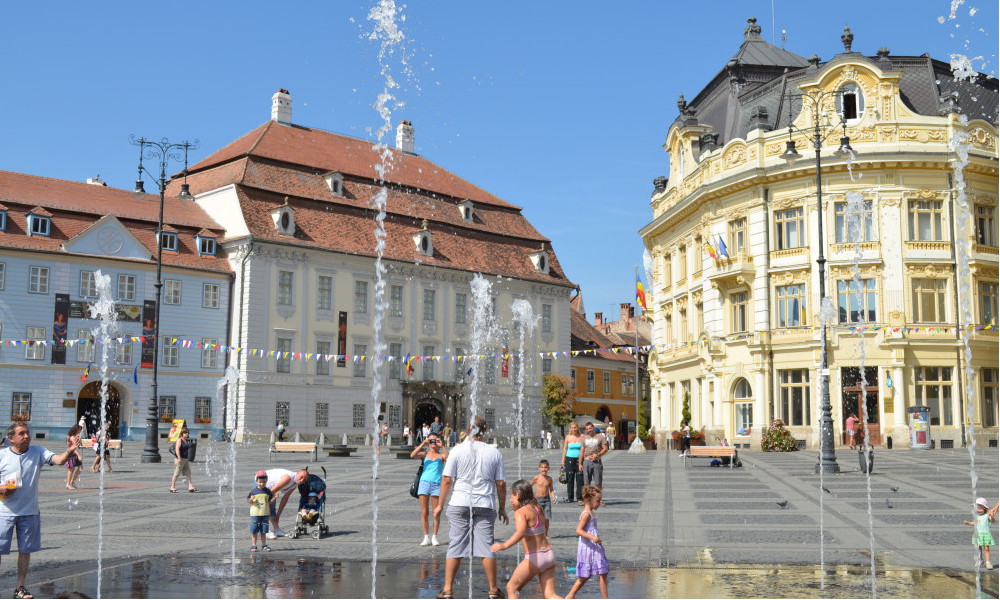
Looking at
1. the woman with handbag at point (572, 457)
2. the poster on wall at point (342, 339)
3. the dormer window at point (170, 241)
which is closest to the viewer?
the woman with handbag at point (572, 457)

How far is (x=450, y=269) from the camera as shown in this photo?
58.4 metres

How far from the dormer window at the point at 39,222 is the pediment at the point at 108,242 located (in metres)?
1.09

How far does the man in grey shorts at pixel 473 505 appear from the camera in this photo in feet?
29.6

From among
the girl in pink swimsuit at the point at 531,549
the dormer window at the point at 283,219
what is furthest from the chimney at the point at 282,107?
the girl in pink swimsuit at the point at 531,549

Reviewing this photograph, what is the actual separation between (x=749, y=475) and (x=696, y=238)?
22699mm

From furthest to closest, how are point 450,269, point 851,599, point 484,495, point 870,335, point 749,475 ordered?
point 450,269 < point 870,335 < point 749,475 < point 484,495 < point 851,599

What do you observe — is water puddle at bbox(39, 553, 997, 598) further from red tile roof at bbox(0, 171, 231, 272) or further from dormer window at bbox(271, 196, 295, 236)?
dormer window at bbox(271, 196, 295, 236)

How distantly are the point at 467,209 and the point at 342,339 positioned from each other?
41.1 ft

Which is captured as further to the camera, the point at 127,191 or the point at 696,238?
the point at 127,191

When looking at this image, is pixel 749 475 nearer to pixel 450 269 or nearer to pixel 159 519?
pixel 159 519

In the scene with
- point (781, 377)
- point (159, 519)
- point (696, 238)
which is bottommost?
point (159, 519)

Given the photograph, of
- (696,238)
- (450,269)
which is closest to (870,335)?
(696,238)

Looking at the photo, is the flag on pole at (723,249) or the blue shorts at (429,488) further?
the flag on pole at (723,249)

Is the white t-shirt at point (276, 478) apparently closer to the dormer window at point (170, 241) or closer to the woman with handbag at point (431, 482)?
the woman with handbag at point (431, 482)
